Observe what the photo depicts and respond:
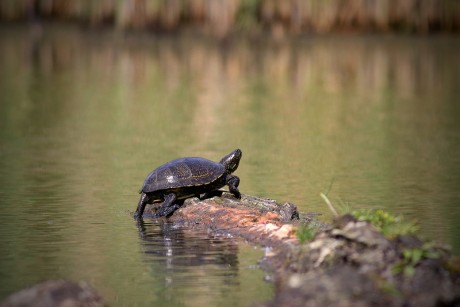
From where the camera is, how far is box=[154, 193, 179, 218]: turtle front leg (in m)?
8.91

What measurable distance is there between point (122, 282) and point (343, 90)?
48.3ft

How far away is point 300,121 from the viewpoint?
1700cm

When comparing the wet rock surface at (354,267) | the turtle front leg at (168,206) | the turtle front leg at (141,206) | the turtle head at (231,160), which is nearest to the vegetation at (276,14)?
the turtle head at (231,160)

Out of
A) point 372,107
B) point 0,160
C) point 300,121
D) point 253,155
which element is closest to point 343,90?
point 372,107

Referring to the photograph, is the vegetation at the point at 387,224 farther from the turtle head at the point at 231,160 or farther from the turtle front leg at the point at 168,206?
the turtle head at the point at 231,160

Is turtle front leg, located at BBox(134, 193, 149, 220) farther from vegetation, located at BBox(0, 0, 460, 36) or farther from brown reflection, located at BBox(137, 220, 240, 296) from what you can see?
vegetation, located at BBox(0, 0, 460, 36)

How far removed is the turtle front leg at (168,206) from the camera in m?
8.91

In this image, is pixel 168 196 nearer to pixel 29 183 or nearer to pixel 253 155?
pixel 29 183

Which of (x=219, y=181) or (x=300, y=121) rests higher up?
(x=219, y=181)

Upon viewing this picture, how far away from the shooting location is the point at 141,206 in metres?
9.07

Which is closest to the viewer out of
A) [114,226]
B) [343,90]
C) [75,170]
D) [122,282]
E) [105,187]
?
[122,282]

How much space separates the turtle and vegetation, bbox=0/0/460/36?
1902cm

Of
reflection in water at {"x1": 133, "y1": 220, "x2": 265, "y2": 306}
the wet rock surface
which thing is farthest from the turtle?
the wet rock surface

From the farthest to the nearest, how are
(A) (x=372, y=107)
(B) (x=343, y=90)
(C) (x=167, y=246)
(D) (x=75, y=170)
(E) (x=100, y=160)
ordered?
(B) (x=343, y=90) < (A) (x=372, y=107) < (E) (x=100, y=160) < (D) (x=75, y=170) < (C) (x=167, y=246)
